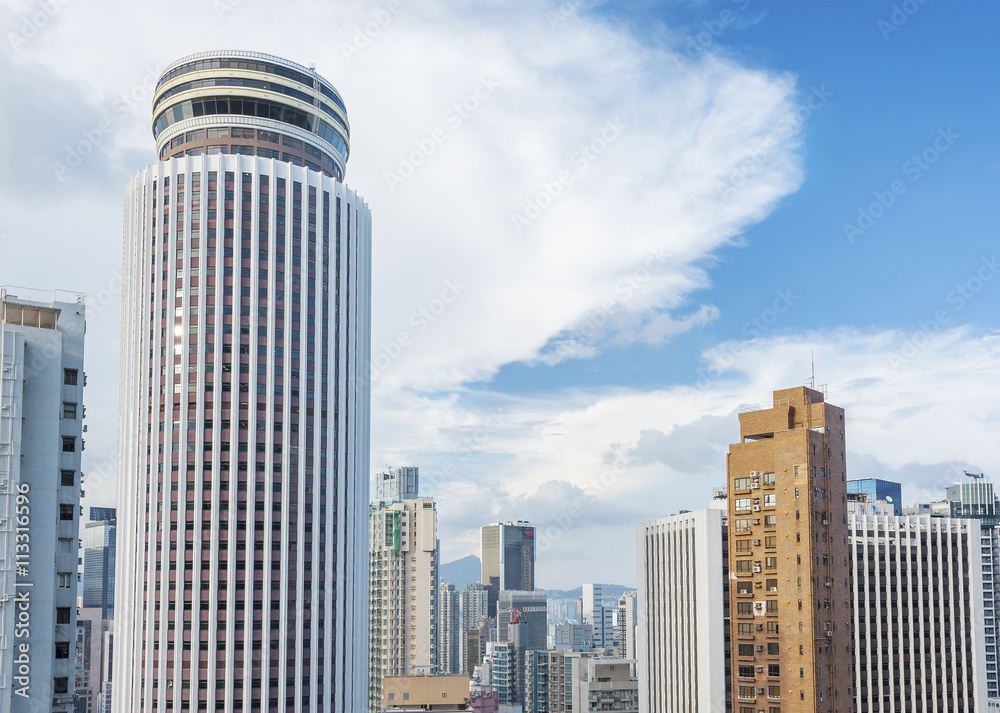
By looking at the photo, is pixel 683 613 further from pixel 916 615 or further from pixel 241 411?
pixel 241 411

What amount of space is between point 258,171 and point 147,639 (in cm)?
7201

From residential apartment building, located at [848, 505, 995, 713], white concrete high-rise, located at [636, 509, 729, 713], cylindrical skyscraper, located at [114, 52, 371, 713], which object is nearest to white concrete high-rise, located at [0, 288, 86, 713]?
cylindrical skyscraper, located at [114, 52, 371, 713]

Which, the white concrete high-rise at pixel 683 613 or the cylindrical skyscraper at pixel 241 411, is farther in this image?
the white concrete high-rise at pixel 683 613

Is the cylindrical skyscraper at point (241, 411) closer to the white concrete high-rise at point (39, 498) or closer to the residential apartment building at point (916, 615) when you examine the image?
the white concrete high-rise at point (39, 498)

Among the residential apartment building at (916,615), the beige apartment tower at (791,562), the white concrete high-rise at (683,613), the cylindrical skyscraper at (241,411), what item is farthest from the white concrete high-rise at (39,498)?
the residential apartment building at (916,615)

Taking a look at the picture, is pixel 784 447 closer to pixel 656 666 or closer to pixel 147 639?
pixel 656 666

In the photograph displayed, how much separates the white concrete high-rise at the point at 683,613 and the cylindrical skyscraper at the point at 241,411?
5226 centimetres

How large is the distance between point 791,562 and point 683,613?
5159 centimetres

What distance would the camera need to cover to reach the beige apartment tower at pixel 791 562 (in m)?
104

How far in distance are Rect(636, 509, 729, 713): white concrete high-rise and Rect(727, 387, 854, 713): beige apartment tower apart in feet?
115

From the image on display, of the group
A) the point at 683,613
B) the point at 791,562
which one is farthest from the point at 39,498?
the point at 683,613

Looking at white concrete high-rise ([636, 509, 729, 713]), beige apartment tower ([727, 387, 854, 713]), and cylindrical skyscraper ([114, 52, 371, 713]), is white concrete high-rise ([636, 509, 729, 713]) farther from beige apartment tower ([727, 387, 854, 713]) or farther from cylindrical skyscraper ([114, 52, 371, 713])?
cylindrical skyscraper ([114, 52, 371, 713])

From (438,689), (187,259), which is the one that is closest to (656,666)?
(438,689)

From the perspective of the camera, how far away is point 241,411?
138625 mm
